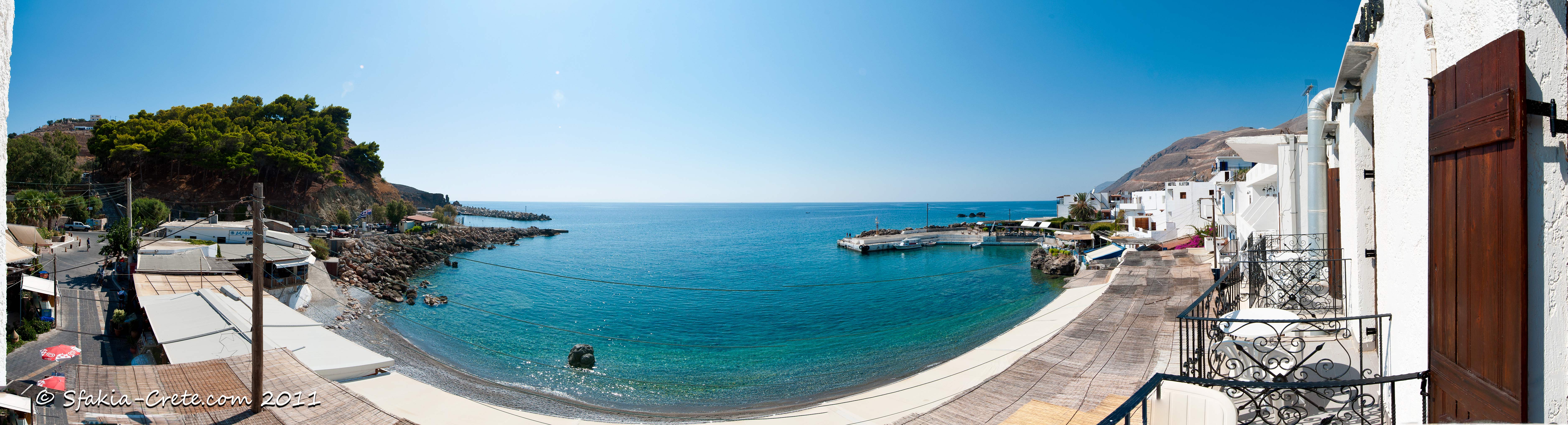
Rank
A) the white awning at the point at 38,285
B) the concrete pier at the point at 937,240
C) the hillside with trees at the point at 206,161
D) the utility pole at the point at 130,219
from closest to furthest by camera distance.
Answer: the white awning at the point at 38,285, the utility pole at the point at 130,219, the hillside with trees at the point at 206,161, the concrete pier at the point at 937,240

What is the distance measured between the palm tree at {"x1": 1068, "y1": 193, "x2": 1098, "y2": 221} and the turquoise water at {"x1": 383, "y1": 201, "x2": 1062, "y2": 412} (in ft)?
31.9

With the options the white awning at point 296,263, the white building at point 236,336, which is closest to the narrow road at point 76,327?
the white building at point 236,336

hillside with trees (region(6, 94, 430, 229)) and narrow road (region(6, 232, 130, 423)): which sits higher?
hillside with trees (region(6, 94, 430, 229))

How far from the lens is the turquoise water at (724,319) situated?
1611 cm

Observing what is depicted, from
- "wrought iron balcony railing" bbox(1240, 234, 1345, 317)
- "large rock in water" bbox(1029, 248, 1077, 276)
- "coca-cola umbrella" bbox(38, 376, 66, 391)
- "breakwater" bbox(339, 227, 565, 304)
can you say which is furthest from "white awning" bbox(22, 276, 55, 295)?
"large rock in water" bbox(1029, 248, 1077, 276)

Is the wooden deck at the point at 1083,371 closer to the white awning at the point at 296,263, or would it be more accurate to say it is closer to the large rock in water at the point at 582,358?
the large rock in water at the point at 582,358

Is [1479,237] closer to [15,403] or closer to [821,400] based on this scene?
[15,403]

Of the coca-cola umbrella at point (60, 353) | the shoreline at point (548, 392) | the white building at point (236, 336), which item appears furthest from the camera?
the shoreline at point (548, 392)

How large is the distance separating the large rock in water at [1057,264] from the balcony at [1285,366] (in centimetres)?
2802

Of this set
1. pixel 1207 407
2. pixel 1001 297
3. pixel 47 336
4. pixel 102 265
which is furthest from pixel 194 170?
pixel 1207 407

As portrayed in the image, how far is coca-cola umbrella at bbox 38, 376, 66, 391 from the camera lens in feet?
28.0

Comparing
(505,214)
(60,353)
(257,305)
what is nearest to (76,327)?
(60,353)

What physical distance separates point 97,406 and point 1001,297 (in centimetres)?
3010

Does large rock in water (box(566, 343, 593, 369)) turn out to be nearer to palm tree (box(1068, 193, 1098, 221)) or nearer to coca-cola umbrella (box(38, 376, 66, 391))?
coca-cola umbrella (box(38, 376, 66, 391))
